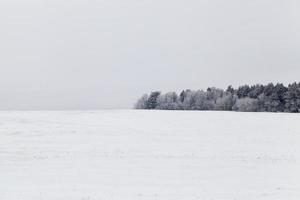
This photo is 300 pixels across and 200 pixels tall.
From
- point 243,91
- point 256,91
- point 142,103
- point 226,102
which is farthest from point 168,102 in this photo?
point 256,91

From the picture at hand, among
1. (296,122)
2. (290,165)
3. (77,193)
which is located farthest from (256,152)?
(296,122)

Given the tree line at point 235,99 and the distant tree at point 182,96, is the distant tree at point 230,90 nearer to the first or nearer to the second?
the tree line at point 235,99

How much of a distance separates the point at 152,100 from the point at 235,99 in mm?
21556

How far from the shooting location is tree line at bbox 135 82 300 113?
90.2 m

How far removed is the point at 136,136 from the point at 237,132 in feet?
30.2

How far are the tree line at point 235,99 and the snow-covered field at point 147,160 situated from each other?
45576 mm

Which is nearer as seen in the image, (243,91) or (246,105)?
(246,105)

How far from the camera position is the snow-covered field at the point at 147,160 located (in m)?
18.2

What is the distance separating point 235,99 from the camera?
347 ft

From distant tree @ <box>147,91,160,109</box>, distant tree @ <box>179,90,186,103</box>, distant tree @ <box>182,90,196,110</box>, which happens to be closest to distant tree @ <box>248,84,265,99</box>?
distant tree @ <box>182,90,196,110</box>

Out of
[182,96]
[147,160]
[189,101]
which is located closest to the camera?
[147,160]

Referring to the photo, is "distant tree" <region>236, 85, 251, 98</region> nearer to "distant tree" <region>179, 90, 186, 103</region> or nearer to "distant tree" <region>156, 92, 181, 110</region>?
"distant tree" <region>156, 92, 181, 110</region>

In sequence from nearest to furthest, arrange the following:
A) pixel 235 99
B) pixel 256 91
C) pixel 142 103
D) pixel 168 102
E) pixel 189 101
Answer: pixel 256 91
pixel 235 99
pixel 189 101
pixel 168 102
pixel 142 103

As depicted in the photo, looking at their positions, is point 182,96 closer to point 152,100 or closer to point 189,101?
point 189,101
